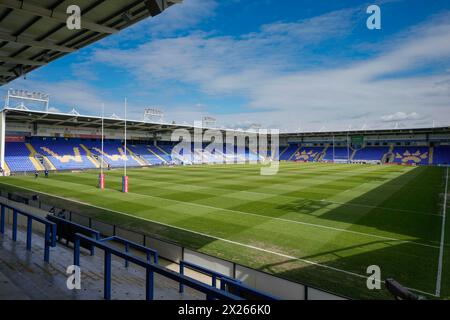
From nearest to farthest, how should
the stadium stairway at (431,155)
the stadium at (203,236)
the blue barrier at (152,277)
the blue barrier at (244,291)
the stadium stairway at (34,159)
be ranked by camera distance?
the blue barrier at (152,277), the blue barrier at (244,291), the stadium at (203,236), the stadium stairway at (34,159), the stadium stairway at (431,155)

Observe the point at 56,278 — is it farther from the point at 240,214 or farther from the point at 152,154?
the point at 152,154

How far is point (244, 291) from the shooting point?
5.70 meters

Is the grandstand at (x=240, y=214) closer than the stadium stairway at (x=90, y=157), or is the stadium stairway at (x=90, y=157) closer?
the grandstand at (x=240, y=214)

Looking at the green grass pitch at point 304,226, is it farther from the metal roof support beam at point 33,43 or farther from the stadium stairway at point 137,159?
the stadium stairway at point 137,159

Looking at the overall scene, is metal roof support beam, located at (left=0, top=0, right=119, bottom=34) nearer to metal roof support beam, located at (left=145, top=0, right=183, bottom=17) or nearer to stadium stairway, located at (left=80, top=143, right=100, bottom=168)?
metal roof support beam, located at (left=145, top=0, right=183, bottom=17)

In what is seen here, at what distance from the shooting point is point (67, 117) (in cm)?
4947

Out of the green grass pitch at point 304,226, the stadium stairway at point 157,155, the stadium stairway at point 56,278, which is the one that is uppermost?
the stadium stairway at point 157,155

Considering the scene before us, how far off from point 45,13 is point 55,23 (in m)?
0.96

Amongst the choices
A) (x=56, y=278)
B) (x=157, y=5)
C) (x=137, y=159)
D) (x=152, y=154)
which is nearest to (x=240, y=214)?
(x=56, y=278)

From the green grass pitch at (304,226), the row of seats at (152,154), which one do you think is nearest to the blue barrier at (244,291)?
the green grass pitch at (304,226)

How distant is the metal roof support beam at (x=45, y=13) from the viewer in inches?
301

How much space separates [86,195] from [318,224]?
1832cm
